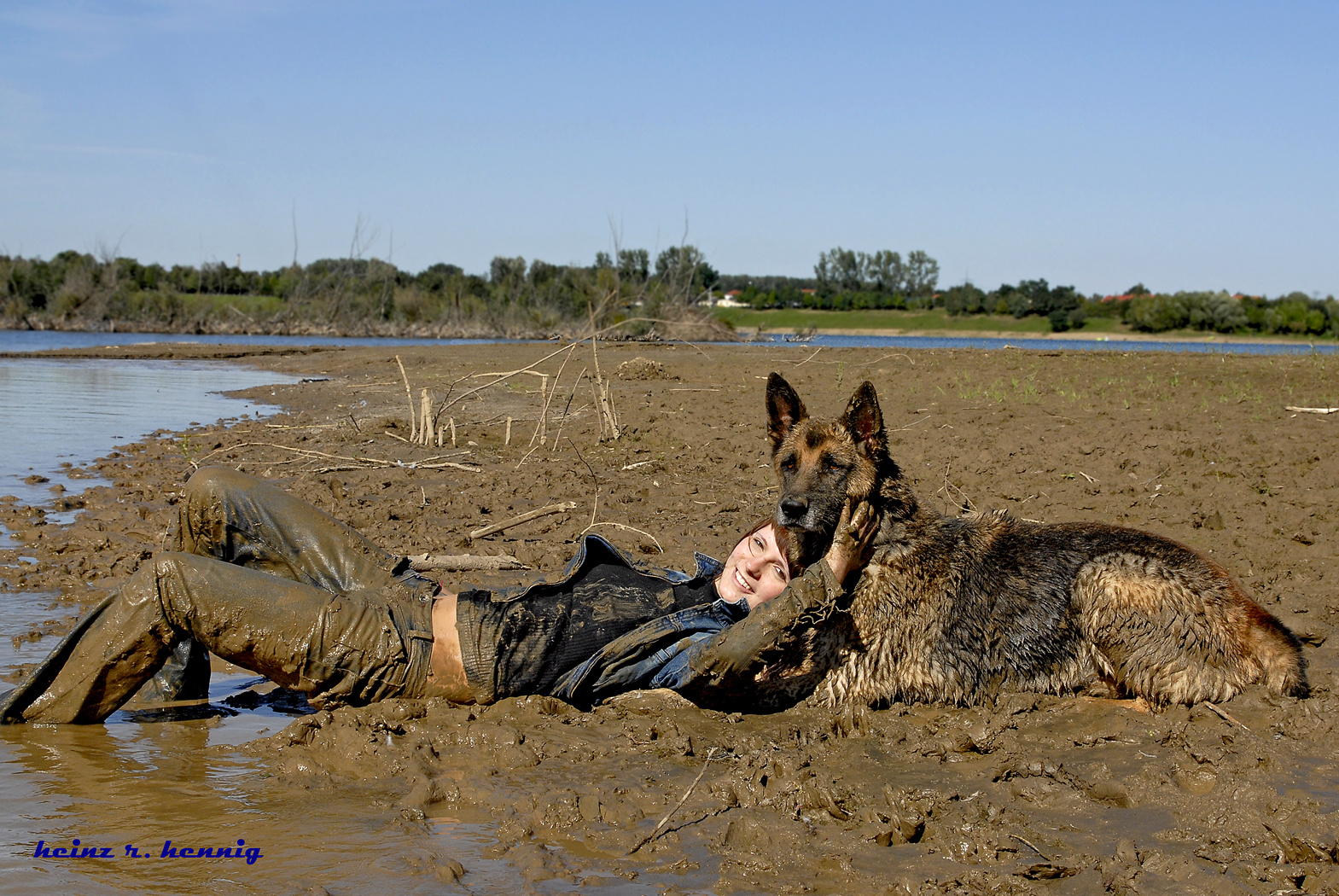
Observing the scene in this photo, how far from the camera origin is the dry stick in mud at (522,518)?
7840 millimetres

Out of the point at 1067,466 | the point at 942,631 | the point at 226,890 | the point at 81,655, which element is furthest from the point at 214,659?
the point at 1067,466

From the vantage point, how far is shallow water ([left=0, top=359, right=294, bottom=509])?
37.9 ft

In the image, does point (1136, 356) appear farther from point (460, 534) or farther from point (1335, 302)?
point (1335, 302)

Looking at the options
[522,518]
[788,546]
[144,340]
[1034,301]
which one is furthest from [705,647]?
[1034,301]

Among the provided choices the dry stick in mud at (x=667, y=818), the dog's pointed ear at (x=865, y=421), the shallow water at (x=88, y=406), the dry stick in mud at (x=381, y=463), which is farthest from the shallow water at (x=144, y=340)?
the dry stick in mud at (x=667, y=818)

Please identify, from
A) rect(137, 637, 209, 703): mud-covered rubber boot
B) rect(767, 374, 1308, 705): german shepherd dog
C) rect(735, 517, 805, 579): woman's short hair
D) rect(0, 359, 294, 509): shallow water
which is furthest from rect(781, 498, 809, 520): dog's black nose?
rect(0, 359, 294, 509): shallow water

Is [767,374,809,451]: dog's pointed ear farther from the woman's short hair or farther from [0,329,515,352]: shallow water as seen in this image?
[0,329,515,352]: shallow water

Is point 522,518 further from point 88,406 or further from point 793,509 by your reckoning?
point 88,406

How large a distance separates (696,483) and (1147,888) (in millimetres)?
6903

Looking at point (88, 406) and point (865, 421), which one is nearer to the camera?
point (865, 421)

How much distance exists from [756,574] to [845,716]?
82cm

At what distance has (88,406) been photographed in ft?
60.3

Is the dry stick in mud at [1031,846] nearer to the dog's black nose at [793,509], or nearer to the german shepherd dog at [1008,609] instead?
the german shepherd dog at [1008,609]

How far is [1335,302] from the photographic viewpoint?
51.5m
